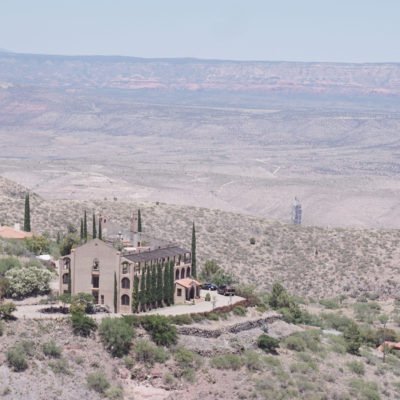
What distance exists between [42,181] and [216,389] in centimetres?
10948

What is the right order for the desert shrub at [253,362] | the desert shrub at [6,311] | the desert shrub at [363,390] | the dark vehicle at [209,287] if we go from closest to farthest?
the desert shrub at [6,311] < the desert shrub at [363,390] < the desert shrub at [253,362] < the dark vehicle at [209,287]

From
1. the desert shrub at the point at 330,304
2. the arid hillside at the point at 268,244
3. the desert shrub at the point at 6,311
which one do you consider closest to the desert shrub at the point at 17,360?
the desert shrub at the point at 6,311

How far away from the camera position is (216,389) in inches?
1623

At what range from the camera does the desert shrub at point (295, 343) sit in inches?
1828

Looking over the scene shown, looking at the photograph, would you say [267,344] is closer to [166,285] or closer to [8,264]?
[166,285]

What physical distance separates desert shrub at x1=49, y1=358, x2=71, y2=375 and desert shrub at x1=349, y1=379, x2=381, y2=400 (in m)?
10.3

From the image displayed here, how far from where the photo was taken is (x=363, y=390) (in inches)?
1704

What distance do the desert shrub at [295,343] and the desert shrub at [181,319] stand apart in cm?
406

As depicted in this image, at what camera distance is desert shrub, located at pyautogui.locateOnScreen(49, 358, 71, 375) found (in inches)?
1563

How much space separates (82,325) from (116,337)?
1333 mm

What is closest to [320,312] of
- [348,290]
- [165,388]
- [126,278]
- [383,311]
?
[383,311]

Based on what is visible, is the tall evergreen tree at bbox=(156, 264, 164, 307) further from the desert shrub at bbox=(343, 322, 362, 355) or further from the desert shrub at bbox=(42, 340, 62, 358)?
the desert shrub at bbox=(42, 340, 62, 358)

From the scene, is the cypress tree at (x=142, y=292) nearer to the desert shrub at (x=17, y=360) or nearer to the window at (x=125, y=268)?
the window at (x=125, y=268)

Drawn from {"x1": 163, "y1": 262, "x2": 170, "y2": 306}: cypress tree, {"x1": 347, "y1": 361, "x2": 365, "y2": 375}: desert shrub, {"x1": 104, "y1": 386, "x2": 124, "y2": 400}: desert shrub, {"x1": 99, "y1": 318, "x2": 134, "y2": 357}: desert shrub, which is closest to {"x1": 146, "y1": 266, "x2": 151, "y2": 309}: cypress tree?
{"x1": 163, "y1": 262, "x2": 170, "y2": 306}: cypress tree
